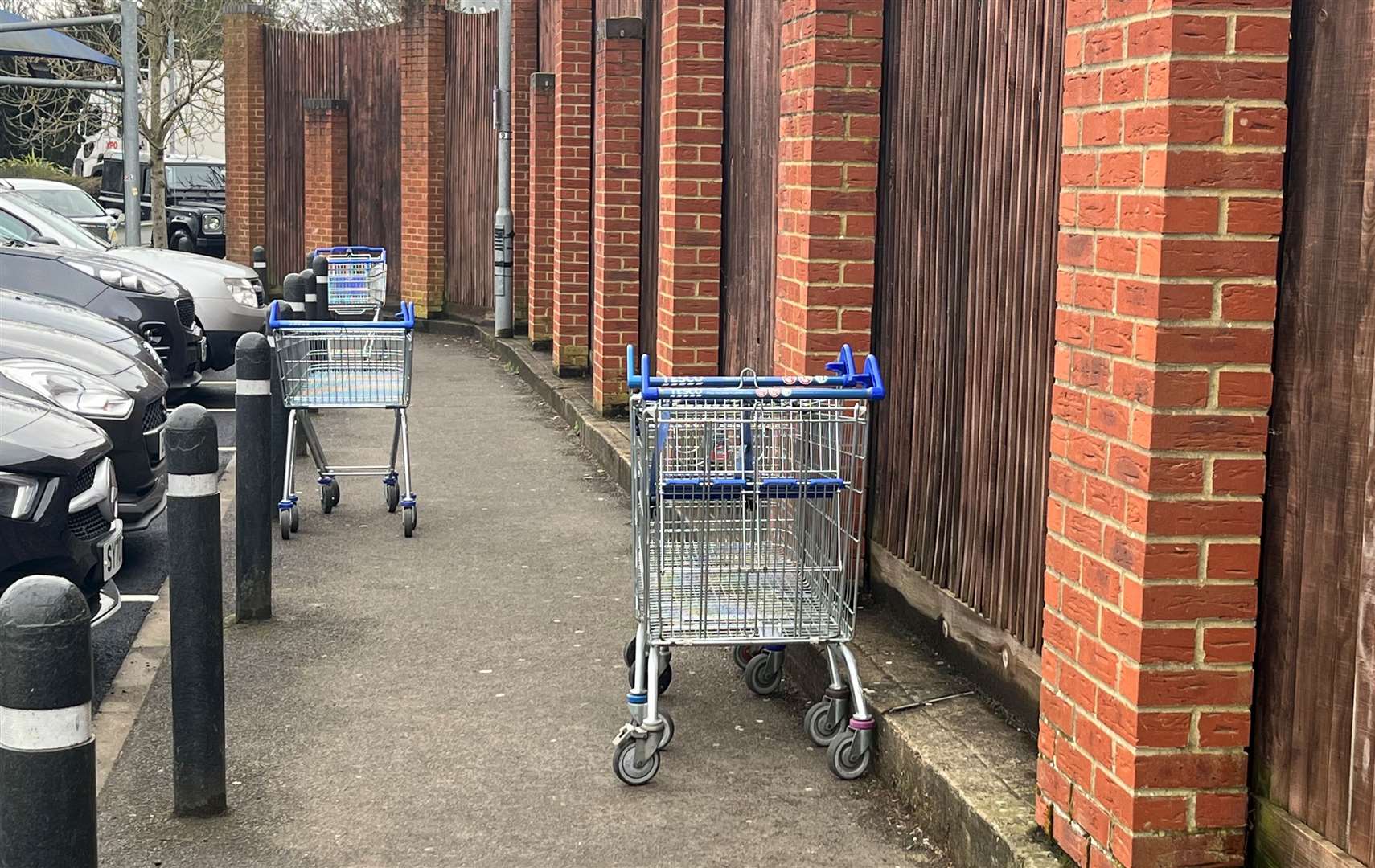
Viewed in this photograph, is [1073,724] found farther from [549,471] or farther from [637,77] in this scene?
[637,77]

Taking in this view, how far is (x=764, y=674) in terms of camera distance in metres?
6.06

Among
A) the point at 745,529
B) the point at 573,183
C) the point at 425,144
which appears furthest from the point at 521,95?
the point at 745,529

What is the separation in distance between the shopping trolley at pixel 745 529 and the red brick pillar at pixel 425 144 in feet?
49.3

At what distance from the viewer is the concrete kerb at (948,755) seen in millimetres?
4266

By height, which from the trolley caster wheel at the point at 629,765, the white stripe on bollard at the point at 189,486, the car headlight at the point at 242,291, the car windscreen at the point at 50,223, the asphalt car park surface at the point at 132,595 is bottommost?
the asphalt car park surface at the point at 132,595

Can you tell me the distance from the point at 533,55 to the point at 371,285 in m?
3.32

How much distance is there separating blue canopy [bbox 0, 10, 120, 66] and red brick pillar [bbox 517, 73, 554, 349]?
10.0 meters

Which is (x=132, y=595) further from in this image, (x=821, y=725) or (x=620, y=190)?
(x=620, y=190)

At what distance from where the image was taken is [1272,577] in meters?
3.60

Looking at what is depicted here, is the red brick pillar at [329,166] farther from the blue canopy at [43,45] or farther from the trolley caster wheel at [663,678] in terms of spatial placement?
the trolley caster wheel at [663,678]

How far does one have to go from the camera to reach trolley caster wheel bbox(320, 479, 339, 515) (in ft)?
30.4

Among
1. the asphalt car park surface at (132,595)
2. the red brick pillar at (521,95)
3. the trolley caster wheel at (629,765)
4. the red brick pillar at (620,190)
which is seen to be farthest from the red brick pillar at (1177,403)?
the red brick pillar at (521,95)

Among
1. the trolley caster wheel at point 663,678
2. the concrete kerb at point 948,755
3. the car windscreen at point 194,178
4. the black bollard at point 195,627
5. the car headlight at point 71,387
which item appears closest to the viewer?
the concrete kerb at point 948,755

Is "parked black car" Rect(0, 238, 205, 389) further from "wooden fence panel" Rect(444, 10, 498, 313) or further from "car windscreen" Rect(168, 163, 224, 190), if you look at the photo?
"car windscreen" Rect(168, 163, 224, 190)
